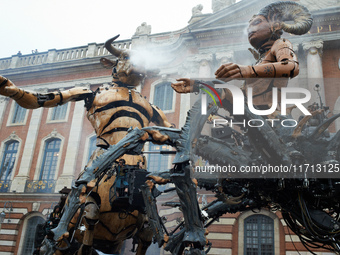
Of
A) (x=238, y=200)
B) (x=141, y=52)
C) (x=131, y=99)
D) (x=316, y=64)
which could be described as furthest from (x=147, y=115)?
(x=316, y=64)

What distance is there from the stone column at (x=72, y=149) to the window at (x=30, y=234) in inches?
97.5

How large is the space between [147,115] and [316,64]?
49.4 feet

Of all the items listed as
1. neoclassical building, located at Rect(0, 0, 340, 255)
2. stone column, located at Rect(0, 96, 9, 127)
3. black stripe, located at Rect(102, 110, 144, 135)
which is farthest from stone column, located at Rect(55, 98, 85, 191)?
black stripe, located at Rect(102, 110, 144, 135)

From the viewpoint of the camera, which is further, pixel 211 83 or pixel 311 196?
pixel 311 196

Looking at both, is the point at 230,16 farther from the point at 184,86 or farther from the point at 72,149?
the point at 184,86

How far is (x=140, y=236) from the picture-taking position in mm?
4043

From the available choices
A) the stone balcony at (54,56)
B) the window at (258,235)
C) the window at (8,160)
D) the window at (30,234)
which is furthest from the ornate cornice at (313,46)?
the window at (8,160)

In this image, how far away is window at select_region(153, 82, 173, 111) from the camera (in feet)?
68.8

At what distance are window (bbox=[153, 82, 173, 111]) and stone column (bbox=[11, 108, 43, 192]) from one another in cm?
892

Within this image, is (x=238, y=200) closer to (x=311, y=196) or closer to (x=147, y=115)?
(x=311, y=196)

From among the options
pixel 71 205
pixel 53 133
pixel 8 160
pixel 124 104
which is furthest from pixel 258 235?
pixel 8 160

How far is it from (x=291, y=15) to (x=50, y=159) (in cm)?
2113

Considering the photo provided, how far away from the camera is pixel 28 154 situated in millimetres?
22312

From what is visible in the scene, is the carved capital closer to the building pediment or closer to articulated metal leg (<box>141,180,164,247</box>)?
the building pediment
